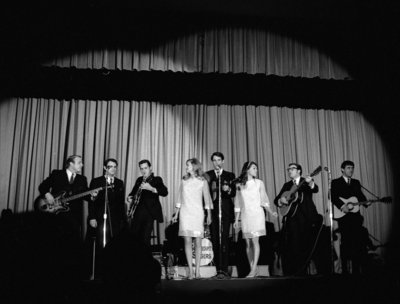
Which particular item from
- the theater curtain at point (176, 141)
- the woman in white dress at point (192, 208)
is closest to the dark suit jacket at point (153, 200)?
the woman in white dress at point (192, 208)

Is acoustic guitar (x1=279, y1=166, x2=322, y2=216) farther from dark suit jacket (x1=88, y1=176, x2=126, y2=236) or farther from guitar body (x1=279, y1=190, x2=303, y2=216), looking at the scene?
dark suit jacket (x1=88, y1=176, x2=126, y2=236)

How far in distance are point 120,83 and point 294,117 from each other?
3589 millimetres

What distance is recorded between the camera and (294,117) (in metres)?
9.53

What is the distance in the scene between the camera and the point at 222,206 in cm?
714

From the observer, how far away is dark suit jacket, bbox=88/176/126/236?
7195mm

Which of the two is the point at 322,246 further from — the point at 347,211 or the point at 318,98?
the point at 318,98

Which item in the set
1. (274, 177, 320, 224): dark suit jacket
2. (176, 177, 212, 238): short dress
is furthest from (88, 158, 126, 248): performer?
(274, 177, 320, 224): dark suit jacket

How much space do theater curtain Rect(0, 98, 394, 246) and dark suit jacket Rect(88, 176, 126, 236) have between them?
1230 millimetres

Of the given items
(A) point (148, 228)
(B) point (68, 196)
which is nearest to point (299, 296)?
(A) point (148, 228)

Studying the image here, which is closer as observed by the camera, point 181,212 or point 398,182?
point 181,212

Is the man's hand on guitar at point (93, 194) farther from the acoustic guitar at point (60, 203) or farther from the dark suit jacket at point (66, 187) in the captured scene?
the dark suit jacket at point (66, 187)

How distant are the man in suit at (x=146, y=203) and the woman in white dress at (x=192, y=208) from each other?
574 mm

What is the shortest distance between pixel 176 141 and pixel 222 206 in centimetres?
233

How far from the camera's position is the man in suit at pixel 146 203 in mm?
7066
